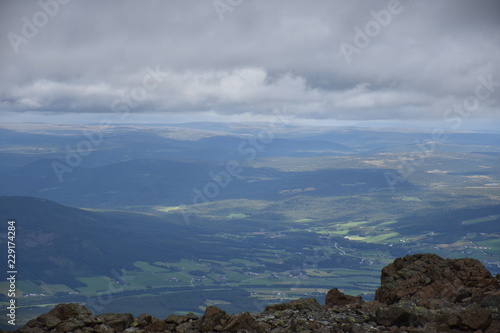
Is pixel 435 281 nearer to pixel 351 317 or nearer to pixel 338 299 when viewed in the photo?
pixel 338 299

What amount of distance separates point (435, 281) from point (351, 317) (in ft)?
30.0

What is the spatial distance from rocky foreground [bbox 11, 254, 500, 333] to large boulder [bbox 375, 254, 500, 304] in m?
0.06

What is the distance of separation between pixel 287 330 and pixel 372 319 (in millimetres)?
5080

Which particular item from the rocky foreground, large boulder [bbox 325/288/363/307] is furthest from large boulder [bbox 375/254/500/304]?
large boulder [bbox 325/288/363/307]

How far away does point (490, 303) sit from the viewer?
25.8 m

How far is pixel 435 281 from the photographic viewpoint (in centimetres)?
3284

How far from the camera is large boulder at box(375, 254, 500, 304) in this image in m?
31.1

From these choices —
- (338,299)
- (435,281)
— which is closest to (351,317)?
(338,299)

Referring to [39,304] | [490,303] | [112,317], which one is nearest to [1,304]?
[39,304]

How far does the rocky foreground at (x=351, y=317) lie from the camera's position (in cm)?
2361

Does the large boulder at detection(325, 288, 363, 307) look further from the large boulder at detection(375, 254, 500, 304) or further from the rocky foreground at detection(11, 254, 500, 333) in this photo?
the large boulder at detection(375, 254, 500, 304)

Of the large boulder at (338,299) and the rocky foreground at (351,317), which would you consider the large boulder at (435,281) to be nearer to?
the rocky foreground at (351,317)

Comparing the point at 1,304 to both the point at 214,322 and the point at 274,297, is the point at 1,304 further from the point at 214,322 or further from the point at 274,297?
the point at 214,322

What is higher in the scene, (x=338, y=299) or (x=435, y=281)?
(x=435, y=281)
